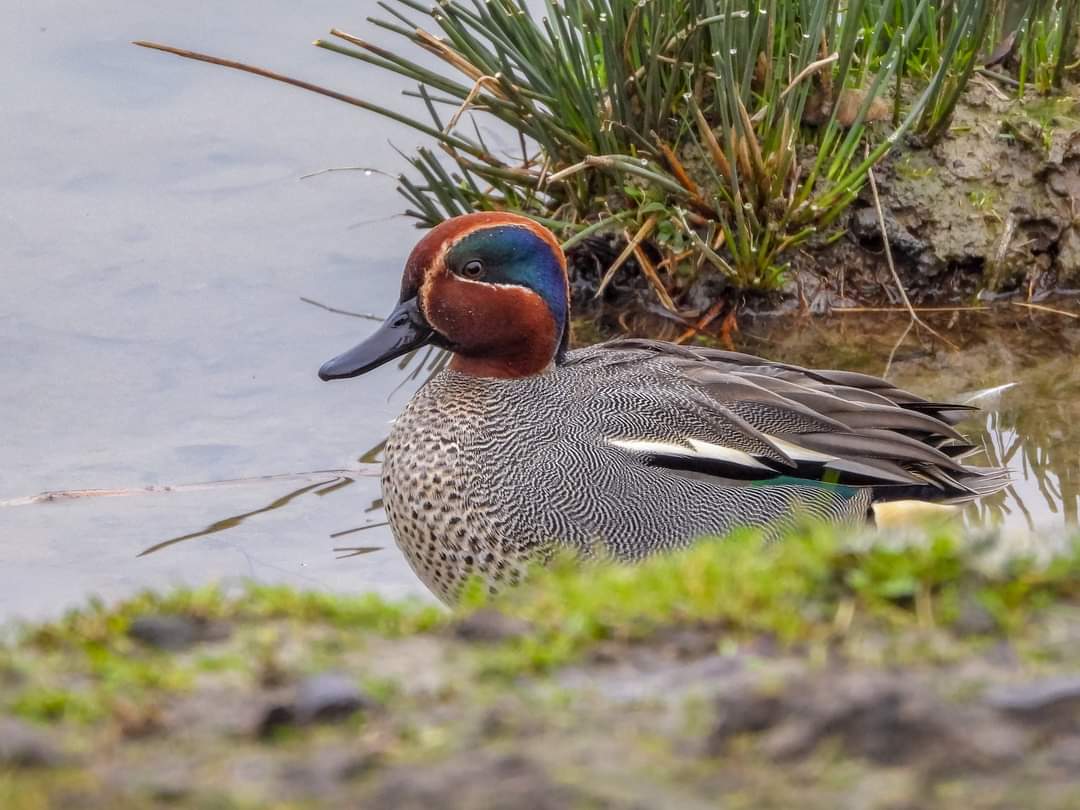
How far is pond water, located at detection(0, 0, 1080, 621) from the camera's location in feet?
17.7

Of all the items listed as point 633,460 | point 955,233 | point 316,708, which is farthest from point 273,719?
point 955,233

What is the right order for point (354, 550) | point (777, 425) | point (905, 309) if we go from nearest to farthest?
point (777, 425)
point (354, 550)
point (905, 309)

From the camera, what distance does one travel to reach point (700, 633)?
8.46ft

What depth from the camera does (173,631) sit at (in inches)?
106

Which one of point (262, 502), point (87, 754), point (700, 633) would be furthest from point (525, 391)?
point (87, 754)

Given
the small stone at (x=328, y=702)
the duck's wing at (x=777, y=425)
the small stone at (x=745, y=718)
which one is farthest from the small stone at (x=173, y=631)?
the duck's wing at (x=777, y=425)

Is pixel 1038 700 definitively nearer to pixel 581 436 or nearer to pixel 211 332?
pixel 581 436

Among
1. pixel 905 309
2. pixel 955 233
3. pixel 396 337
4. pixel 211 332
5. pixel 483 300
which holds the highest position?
pixel 483 300

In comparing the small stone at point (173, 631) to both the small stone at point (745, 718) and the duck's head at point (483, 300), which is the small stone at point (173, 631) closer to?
the small stone at point (745, 718)

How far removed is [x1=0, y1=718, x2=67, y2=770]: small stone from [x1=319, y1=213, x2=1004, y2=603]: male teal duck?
2190 mm

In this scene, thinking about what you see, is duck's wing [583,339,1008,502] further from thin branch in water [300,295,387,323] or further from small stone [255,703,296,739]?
small stone [255,703,296,739]

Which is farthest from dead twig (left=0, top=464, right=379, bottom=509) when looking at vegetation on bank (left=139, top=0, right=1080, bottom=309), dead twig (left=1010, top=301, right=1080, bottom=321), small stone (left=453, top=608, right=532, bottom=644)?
small stone (left=453, top=608, right=532, bottom=644)

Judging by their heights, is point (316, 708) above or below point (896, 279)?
above

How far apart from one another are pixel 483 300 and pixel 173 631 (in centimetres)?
228
